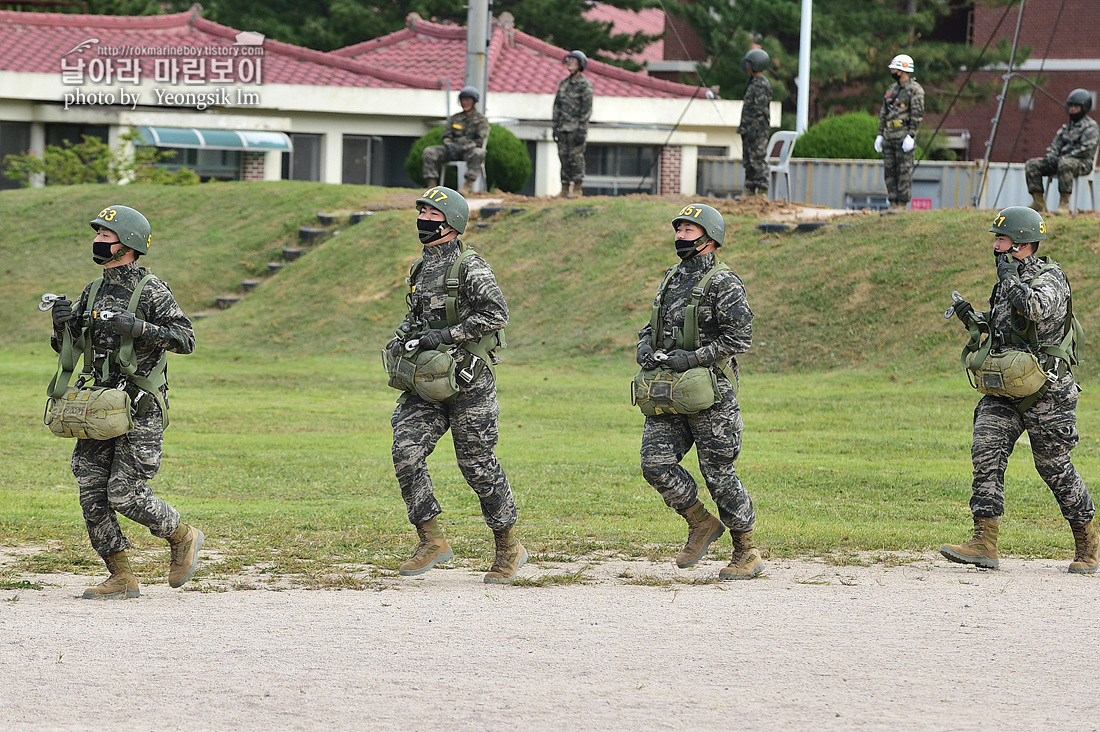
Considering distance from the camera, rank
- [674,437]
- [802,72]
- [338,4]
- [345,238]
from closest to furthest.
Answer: [674,437] < [345,238] < [802,72] < [338,4]

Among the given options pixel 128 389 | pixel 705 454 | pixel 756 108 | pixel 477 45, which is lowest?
pixel 705 454

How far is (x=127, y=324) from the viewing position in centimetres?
741

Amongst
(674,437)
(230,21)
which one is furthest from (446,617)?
(230,21)

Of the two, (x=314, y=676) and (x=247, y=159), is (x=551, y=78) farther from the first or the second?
(x=314, y=676)

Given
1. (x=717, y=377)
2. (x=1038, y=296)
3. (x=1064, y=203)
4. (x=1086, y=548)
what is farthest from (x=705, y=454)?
(x=1064, y=203)

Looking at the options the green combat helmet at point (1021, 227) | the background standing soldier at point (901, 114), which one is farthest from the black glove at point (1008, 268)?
the background standing soldier at point (901, 114)

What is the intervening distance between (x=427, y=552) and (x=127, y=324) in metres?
2.11

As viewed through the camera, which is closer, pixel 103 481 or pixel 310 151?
pixel 103 481

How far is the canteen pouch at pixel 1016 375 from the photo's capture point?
838 centimetres

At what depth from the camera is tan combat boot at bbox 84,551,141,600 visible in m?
7.67

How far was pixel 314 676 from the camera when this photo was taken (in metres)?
6.00

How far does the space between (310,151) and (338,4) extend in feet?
40.6

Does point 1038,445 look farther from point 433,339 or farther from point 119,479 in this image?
point 119,479

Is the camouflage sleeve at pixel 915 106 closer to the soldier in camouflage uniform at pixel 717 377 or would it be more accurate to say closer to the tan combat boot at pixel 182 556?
the soldier in camouflage uniform at pixel 717 377
